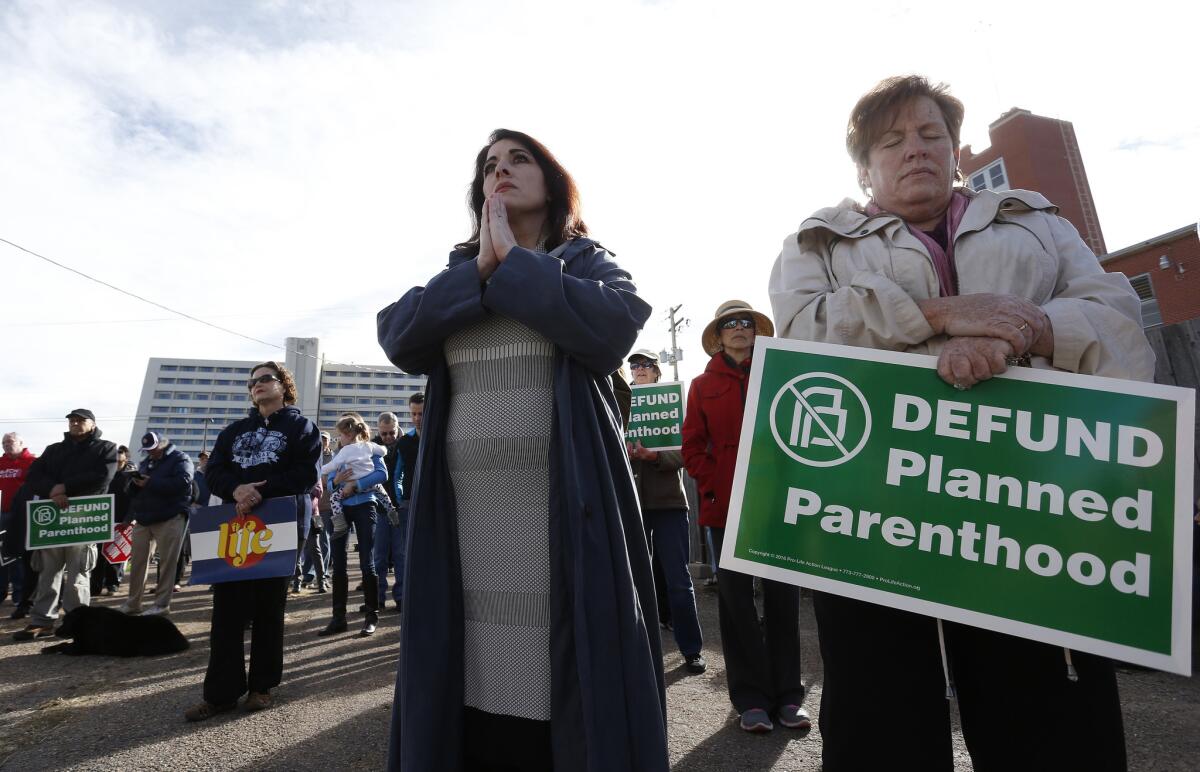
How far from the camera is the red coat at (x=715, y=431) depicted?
3645 mm

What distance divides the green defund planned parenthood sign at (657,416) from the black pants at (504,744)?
3860mm

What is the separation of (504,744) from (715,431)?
8.54 feet

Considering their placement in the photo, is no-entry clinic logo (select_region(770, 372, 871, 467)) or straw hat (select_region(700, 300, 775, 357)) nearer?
no-entry clinic logo (select_region(770, 372, 871, 467))

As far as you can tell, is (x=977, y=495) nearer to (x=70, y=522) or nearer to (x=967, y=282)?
(x=967, y=282)

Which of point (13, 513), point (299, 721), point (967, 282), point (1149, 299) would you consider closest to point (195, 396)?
point (13, 513)

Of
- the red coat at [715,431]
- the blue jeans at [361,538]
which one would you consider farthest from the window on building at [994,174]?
the blue jeans at [361,538]

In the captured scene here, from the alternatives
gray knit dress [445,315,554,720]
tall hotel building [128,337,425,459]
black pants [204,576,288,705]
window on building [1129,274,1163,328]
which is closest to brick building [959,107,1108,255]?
window on building [1129,274,1163,328]

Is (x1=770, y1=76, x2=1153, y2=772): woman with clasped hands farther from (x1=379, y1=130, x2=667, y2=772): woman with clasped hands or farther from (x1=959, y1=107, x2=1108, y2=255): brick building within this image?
(x1=959, y1=107, x2=1108, y2=255): brick building

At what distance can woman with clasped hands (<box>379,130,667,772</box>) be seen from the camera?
1281 mm

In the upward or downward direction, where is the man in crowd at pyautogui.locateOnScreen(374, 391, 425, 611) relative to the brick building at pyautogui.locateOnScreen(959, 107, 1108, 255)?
downward

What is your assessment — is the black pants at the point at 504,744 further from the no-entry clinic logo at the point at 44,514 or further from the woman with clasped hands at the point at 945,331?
the no-entry clinic logo at the point at 44,514

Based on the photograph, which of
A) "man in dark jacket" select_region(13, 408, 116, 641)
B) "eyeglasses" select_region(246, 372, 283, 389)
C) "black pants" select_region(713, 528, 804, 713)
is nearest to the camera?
"black pants" select_region(713, 528, 804, 713)

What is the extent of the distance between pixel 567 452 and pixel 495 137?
1061mm

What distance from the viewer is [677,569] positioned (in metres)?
4.37
